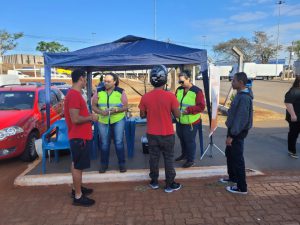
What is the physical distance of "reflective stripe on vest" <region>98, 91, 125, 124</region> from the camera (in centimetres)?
472

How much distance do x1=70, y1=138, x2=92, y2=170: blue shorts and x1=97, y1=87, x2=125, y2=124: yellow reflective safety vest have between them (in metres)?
0.94

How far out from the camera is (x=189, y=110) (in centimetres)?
490

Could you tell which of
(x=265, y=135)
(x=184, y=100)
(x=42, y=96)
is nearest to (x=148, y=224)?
(x=184, y=100)

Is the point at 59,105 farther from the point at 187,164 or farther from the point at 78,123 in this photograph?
the point at 78,123

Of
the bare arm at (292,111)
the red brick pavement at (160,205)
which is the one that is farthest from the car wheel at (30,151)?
the bare arm at (292,111)

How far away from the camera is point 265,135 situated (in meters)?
7.96

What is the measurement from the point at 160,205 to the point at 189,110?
171cm

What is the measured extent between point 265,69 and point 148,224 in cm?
5464

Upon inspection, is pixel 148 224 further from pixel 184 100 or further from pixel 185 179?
pixel 184 100

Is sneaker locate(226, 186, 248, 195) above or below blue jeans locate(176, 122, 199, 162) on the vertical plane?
below

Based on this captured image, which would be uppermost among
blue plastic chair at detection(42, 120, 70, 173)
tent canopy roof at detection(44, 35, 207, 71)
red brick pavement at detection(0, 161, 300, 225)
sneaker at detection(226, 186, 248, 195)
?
tent canopy roof at detection(44, 35, 207, 71)

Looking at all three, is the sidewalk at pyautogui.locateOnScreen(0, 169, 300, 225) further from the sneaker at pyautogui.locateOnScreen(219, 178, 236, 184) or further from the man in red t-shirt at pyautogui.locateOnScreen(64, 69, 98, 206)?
the man in red t-shirt at pyautogui.locateOnScreen(64, 69, 98, 206)

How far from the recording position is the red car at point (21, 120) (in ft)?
18.3

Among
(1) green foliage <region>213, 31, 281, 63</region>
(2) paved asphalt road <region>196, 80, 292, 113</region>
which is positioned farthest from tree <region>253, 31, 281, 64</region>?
(2) paved asphalt road <region>196, 80, 292, 113</region>
